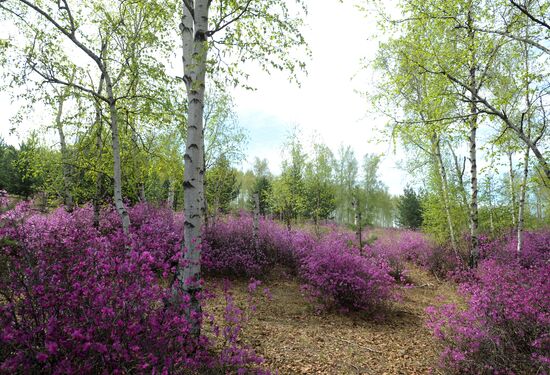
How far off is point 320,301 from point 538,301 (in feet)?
12.2

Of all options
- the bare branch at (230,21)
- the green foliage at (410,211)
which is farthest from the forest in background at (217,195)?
the green foliage at (410,211)

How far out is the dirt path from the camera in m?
4.13

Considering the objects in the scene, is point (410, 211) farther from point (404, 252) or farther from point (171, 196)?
point (171, 196)

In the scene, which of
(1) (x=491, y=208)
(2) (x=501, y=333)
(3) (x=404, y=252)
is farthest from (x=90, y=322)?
(1) (x=491, y=208)

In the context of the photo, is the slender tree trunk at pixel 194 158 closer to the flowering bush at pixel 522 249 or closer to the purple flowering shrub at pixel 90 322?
the purple flowering shrub at pixel 90 322

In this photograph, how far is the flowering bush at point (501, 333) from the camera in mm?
3637

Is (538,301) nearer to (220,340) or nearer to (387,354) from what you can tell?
(387,354)

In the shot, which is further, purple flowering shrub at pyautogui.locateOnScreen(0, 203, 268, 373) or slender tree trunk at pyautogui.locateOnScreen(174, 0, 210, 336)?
slender tree trunk at pyautogui.locateOnScreen(174, 0, 210, 336)

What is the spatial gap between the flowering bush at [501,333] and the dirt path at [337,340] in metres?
0.50

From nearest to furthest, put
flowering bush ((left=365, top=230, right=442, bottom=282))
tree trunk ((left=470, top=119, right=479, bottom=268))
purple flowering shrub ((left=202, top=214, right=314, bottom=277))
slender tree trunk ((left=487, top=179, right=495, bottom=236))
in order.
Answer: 1. purple flowering shrub ((left=202, top=214, right=314, bottom=277))
2. tree trunk ((left=470, top=119, right=479, bottom=268))
3. flowering bush ((left=365, top=230, right=442, bottom=282))
4. slender tree trunk ((left=487, top=179, right=495, bottom=236))

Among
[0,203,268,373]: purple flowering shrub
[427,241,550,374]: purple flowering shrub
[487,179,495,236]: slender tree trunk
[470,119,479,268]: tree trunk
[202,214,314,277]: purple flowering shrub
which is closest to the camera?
[0,203,268,373]: purple flowering shrub

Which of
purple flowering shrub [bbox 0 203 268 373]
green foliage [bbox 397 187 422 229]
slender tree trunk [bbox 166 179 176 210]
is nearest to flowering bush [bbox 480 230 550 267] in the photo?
purple flowering shrub [bbox 0 203 268 373]

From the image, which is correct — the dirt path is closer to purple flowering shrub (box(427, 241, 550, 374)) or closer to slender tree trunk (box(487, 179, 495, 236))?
purple flowering shrub (box(427, 241, 550, 374))

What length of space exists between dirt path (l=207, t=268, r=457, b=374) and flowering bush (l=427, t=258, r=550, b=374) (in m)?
0.50
